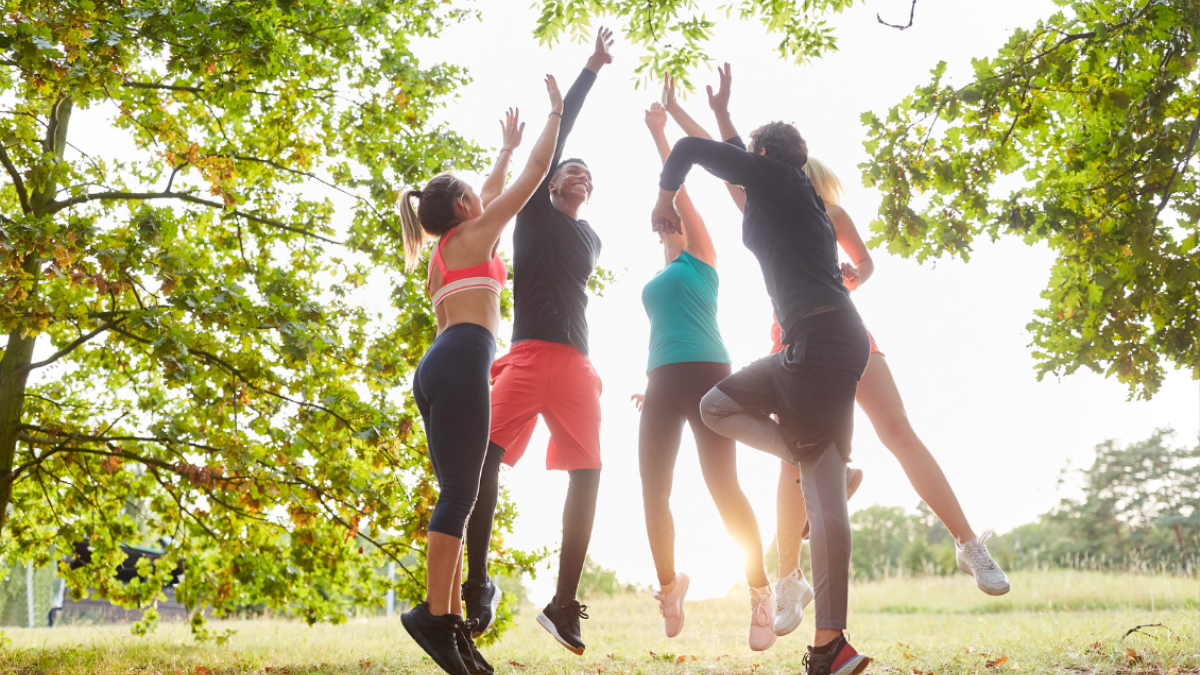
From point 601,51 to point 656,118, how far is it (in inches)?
22.1

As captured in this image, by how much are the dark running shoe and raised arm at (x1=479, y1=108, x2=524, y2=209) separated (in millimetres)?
2411

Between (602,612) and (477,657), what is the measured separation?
384 inches

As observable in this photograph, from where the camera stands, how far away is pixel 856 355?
3.01 meters

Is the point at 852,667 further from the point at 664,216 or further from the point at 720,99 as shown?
the point at 720,99

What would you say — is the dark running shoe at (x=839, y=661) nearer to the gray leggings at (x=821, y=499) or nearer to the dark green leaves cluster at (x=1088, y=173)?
the gray leggings at (x=821, y=499)

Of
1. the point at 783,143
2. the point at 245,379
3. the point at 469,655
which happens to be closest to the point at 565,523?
the point at 469,655

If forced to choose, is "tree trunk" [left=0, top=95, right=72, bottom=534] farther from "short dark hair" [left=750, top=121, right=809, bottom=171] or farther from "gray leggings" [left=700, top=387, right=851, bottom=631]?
"gray leggings" [left=700, top=387, right=851, bottom=631]

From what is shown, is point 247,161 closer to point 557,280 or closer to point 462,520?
point 557,280

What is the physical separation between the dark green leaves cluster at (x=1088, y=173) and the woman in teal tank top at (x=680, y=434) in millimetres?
2308

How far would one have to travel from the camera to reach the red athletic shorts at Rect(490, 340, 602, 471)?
3738mm

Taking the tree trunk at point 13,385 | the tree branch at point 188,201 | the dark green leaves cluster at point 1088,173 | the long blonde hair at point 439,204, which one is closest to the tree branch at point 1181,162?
the dark green leaves cluster at point 1088,173

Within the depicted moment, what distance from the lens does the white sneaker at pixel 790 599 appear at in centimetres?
344

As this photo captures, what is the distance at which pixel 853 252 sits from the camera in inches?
152

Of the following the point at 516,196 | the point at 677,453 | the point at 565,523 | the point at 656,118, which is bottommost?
the point at 565,523
